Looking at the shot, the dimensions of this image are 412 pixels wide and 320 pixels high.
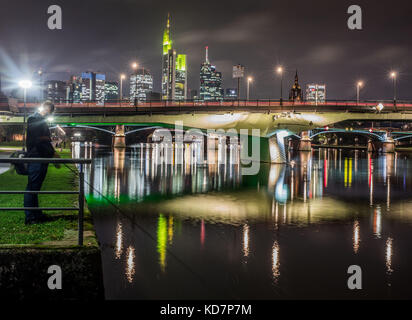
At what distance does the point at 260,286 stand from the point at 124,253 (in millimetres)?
3361

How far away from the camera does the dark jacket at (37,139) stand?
896cm

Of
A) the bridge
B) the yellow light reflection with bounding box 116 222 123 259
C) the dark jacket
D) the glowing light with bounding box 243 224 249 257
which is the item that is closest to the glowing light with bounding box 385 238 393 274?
the glowing light with bounding box 243 224 249 257

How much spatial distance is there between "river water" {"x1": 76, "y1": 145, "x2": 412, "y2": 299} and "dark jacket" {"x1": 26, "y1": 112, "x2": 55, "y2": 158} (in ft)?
8.32

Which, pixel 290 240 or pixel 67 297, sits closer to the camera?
pixel 67 297

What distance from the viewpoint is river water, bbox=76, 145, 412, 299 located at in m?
7.31

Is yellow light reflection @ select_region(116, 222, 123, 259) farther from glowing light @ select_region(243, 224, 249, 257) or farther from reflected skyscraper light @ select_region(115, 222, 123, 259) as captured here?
glowing light @ select_region(243, 224, 249, 257)

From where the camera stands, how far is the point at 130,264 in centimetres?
850

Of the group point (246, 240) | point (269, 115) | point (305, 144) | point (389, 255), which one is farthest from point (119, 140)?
point (389, 255)

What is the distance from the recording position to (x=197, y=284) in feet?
24.2

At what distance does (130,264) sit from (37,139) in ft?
10.6

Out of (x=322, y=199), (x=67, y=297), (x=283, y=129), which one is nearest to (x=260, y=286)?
(x=67, y=297)

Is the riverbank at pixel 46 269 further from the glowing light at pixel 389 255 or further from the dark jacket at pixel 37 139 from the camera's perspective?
the glowing light at pixel 389 255

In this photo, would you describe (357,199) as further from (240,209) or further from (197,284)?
(197,284)
